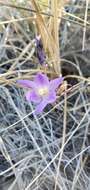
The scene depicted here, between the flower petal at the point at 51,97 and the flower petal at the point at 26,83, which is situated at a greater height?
the flower petal at the point at 26,83

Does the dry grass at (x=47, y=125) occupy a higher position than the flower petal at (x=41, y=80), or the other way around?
the flower petal at (x=41, y=80)

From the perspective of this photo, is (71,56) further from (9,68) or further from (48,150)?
(48,150)

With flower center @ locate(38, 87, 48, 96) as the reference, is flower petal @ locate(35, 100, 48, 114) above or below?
below

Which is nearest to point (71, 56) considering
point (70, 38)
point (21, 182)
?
point (70, 38)

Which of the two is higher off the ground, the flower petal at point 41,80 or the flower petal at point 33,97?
the flower petal at point 41,80

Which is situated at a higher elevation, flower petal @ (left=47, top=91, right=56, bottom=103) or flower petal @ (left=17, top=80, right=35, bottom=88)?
flower petal @ (left=17, top=80, right=35, bottom=88)

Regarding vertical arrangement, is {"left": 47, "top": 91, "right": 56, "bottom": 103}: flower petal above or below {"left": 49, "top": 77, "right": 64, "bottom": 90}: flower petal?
below

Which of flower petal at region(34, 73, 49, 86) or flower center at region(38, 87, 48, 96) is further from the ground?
flower petal at region(34, 73, 49, 86)

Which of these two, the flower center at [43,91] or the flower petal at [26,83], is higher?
the flower petal at [26,83]
